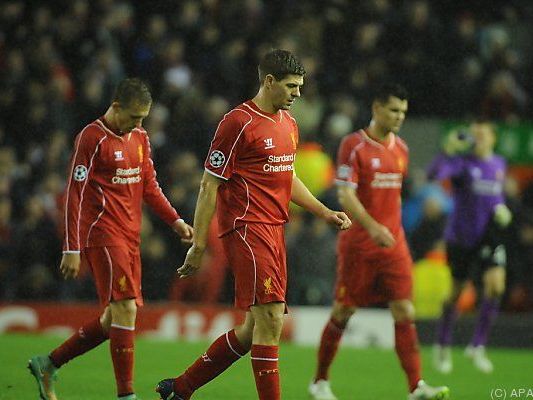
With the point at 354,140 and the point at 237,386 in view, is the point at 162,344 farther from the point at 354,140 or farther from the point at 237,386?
the point at 354,140

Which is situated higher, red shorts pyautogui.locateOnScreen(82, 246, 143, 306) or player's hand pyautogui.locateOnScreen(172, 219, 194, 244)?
player's hand pyautogui.locateOnScreen(172, 219, 194, 244)

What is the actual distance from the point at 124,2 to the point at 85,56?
1431mm

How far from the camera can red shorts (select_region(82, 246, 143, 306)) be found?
27.3 ft

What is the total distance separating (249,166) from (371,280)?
2456mm

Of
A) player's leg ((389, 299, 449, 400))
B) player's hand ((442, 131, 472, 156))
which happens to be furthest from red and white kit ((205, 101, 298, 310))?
player's hand ((442, 131, 472, 156))

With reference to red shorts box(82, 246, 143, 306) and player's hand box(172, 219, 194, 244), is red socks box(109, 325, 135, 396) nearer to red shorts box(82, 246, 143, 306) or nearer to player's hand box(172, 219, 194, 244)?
red shorts box(82, 246, 143, 306)

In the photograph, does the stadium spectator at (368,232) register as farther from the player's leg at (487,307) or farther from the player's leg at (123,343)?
the player's leg at (487,307)

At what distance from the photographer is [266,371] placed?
7371 millimetres

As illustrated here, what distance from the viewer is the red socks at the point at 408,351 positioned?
9000mm

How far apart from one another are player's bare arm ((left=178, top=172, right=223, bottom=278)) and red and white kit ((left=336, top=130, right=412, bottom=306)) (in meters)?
2.32

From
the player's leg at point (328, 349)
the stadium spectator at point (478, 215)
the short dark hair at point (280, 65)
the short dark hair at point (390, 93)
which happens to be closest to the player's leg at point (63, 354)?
the player's leg at point (328, 349)

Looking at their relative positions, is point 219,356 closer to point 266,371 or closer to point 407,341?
point 266,371

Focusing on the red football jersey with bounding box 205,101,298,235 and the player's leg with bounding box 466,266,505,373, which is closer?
the red football jersey with bounding box 205,101,298,235

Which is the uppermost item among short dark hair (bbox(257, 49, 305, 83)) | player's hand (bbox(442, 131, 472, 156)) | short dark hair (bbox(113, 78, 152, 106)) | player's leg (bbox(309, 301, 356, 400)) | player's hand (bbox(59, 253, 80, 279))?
short dark hair (bbox(257, 49, 305, 83))
